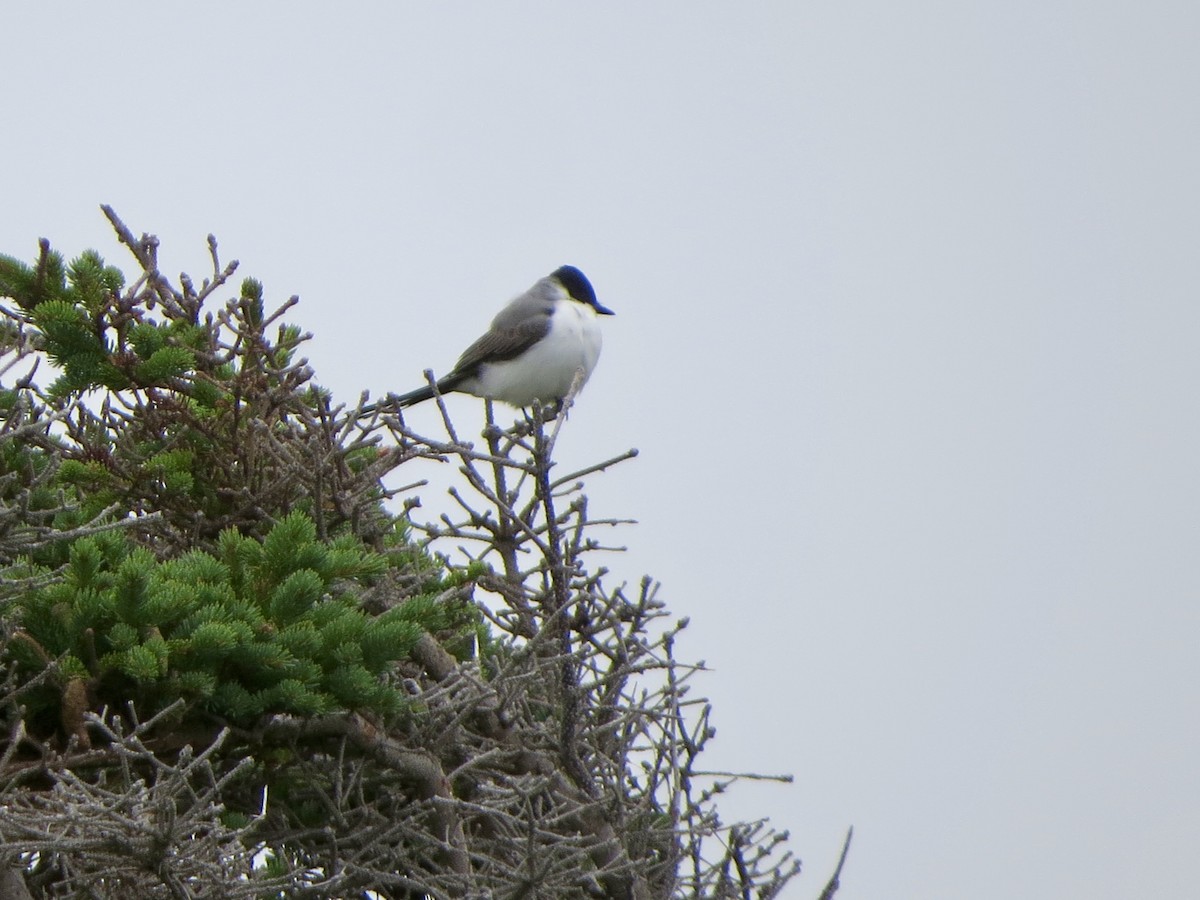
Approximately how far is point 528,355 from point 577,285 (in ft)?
4.38

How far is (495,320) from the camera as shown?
1075 centimetres

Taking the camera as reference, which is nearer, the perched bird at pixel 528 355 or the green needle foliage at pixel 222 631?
the green needle foliage at pixel 222 631

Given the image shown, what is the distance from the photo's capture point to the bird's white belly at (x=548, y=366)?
10195mm

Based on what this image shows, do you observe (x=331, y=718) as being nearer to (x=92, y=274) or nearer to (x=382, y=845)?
(x=382, y=845)

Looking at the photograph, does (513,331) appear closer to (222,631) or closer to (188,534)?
(188,534)

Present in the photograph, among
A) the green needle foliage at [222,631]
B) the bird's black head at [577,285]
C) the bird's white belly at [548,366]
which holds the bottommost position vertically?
the green needle foliage at [222,631]

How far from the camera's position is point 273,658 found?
13.1 ft

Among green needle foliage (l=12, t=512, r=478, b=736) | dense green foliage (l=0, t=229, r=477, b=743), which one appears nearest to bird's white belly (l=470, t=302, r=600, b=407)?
dense green foliage (l=0, t=229, r=477, b=743)

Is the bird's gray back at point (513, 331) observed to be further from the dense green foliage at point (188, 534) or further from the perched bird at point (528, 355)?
the dense green foliage at point (188, 534)

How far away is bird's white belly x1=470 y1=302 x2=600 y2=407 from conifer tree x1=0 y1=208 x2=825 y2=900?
14.3 feet

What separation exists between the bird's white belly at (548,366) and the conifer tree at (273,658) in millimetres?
4370

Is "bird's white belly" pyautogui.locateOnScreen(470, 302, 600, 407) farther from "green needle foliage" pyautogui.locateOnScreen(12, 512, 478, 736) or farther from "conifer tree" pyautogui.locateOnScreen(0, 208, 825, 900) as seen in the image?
"green needle foliage" pyautogui.locateOnScreen(12, 512, 478, 736)

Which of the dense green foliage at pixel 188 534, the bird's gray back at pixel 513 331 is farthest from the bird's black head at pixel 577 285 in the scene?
the dense green foliage at pixel 188 534

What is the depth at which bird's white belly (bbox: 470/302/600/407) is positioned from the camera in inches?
401
